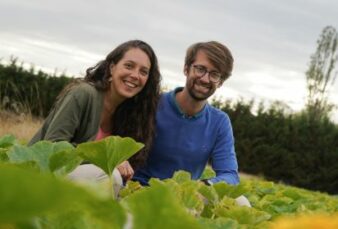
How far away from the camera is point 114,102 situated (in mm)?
3189

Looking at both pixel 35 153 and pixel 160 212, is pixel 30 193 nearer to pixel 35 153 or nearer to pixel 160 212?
pixel 160 212

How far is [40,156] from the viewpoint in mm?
830

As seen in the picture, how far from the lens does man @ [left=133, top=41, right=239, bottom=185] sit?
3348 millimetres

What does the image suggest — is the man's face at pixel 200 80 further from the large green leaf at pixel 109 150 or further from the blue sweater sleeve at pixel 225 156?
the large green leaf at pixel 109 150

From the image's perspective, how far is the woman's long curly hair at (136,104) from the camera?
10.3 ft

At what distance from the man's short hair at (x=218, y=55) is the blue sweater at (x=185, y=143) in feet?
0.80

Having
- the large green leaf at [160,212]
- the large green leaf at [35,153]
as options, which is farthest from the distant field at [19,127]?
the large green leaf at [160,212]

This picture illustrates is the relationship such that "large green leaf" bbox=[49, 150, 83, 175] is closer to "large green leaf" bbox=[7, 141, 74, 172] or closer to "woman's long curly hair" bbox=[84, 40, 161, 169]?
"large green leaf" bbox=[7, 141, 74, 172]

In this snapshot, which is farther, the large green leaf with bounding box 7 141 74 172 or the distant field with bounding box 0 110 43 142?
the distant field with bounding box 0 110 43 142

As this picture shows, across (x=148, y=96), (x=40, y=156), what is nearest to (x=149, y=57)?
(x=148, y=96)

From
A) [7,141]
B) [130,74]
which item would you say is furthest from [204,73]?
[7,141]

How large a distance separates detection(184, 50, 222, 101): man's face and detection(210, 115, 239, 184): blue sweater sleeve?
0.68ft

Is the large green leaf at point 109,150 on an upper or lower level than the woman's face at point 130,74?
lower

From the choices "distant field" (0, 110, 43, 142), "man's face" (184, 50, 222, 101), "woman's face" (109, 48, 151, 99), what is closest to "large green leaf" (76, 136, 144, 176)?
"woman's face" (109, 48, 151, 99)
